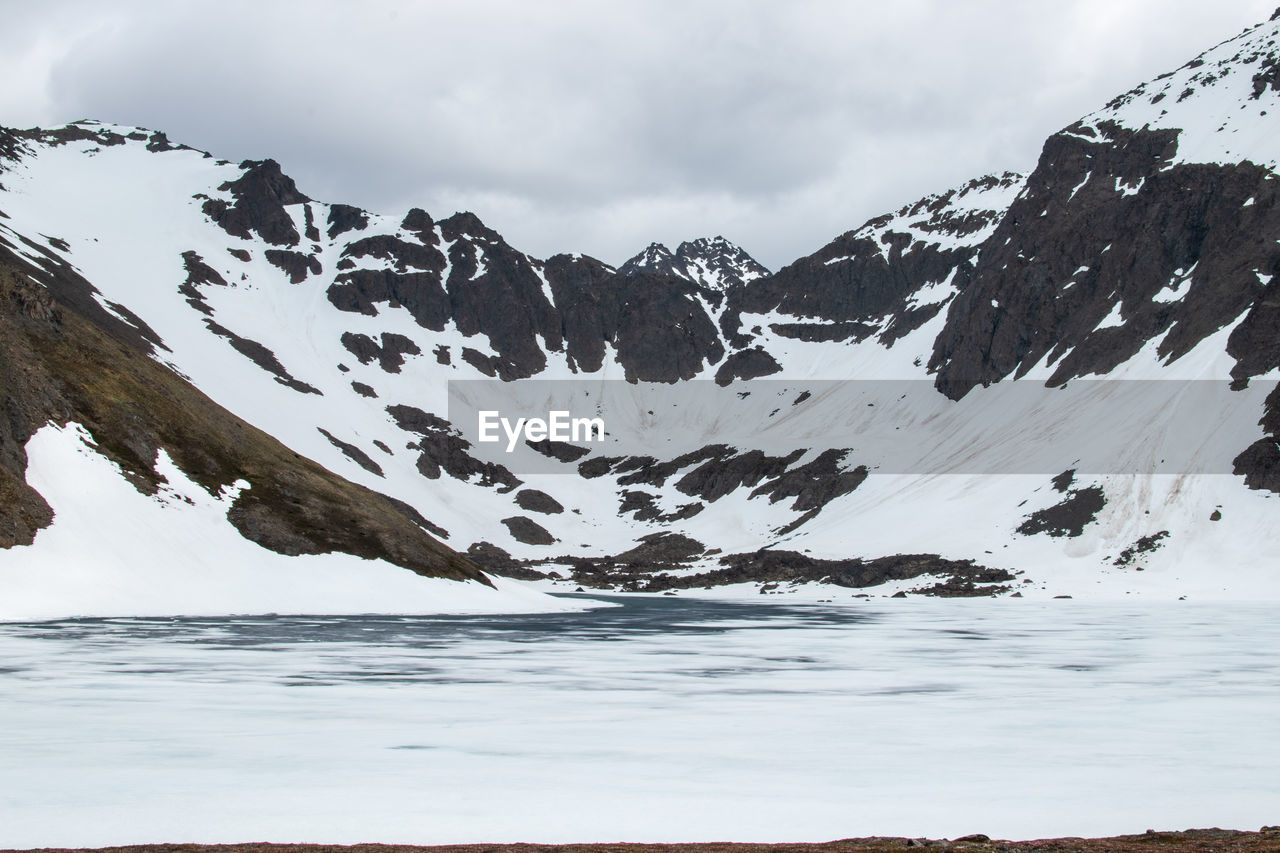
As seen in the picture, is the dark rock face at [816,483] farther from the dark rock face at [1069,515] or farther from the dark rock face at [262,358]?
the dark rock face at [262,358]

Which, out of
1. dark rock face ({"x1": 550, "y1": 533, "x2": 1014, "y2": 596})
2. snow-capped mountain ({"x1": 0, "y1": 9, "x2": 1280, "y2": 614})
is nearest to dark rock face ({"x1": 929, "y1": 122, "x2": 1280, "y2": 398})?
snow-capped mountain ({"x1": 0, "y1": 9, "x2": 1280, "y2": 614})

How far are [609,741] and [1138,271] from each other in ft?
579

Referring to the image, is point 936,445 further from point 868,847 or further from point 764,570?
point 868,847

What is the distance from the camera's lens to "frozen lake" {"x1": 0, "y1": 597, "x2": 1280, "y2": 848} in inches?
656

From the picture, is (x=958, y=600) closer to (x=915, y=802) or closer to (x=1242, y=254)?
(x=1242, y=254)

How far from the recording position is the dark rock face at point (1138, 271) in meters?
154

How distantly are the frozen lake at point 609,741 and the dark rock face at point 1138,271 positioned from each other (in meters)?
123

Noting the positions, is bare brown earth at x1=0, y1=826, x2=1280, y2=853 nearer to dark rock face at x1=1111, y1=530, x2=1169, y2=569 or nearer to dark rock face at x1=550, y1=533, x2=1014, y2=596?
dark rock face at x1=550, y1=533, x2=1014, y2=596

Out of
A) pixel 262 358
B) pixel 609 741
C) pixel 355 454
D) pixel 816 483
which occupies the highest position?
pixel 262 358

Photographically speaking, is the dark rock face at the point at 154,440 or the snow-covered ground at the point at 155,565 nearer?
the snow-covered ground at the point at 155,565

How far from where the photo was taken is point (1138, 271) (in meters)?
175

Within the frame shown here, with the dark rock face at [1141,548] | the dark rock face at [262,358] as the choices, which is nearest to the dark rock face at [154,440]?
the dark rock face at [1141,548]

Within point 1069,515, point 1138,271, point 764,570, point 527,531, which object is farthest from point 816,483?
point 1138,271

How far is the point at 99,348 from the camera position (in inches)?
3391
